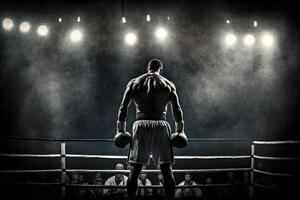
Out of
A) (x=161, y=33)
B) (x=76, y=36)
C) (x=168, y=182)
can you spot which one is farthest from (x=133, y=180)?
(x=76, y=36)

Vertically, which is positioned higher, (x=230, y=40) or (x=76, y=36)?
(x=76, y=36)

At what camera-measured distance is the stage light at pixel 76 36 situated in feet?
24.7

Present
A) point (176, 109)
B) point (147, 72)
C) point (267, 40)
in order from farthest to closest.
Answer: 1. point (267, 40)
2. point (147, 72)
3. point (176, 109)

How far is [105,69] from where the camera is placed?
8.06 metres

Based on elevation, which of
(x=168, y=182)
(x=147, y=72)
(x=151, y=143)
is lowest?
(x=168, y=182)

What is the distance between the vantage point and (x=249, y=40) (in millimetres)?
7461

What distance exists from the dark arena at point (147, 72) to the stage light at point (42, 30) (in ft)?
0.08

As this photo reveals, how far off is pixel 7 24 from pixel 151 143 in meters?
5.86

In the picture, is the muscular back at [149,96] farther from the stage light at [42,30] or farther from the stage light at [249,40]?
the stage light at [42,30]

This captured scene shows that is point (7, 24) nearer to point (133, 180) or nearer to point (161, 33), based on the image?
point (161, 33)

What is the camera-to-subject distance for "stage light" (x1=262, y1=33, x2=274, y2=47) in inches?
285

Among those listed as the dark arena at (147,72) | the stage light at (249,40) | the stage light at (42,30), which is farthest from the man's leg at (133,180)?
the stage light at (42,30)

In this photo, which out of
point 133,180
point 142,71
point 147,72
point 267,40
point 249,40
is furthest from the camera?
point 142,71

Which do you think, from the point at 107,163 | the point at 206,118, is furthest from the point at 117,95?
the point at 206,118
